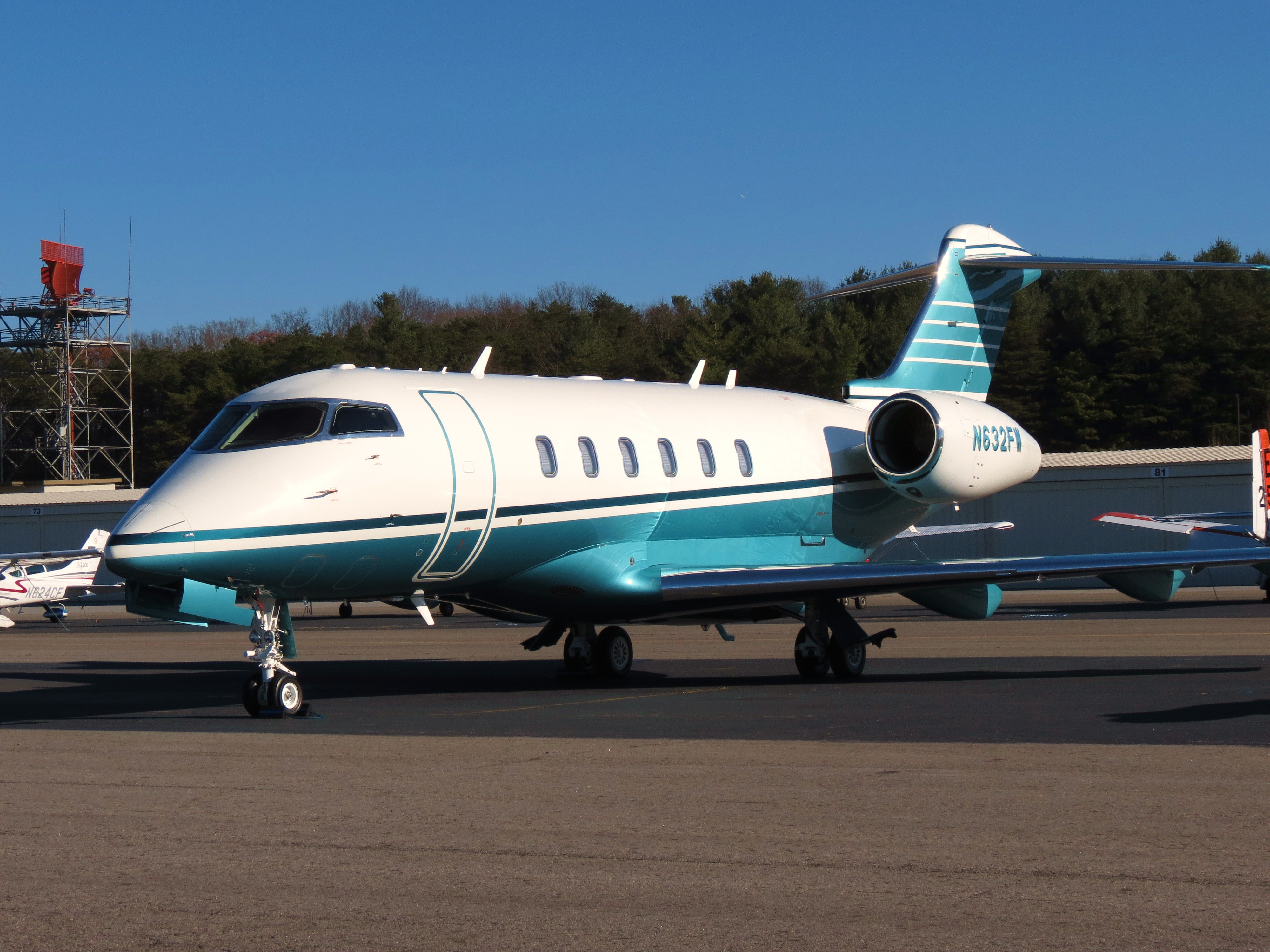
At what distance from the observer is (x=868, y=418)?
65.5ft

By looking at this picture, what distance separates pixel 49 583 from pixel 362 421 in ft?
87.1

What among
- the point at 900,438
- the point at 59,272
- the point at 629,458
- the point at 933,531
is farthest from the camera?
the point at 59,272

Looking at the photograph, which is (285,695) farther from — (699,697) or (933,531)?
(933,531)

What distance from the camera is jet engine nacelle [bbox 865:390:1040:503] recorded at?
18.4 meters

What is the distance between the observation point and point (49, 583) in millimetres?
37062

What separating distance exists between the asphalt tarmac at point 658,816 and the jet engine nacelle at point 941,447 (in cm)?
267

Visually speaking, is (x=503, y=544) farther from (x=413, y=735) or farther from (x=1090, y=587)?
(x=1090, y=587)

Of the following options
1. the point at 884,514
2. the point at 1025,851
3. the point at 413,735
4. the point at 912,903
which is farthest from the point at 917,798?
the point at 884,514

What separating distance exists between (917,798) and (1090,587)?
38.1m

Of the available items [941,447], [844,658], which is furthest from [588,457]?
[941,447]

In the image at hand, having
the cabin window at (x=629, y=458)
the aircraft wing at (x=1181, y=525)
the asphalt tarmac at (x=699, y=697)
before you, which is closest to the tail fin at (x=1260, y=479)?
the aircraft wing at (x=1181, y=525)

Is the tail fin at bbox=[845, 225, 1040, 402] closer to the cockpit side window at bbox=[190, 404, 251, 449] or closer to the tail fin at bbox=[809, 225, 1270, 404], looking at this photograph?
the tail fin at bbox=[809, 225, 1270, 404]

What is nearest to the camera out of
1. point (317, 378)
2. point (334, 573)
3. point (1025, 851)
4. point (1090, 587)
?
point (1025, 851)

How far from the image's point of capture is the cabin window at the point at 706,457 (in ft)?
57.4
